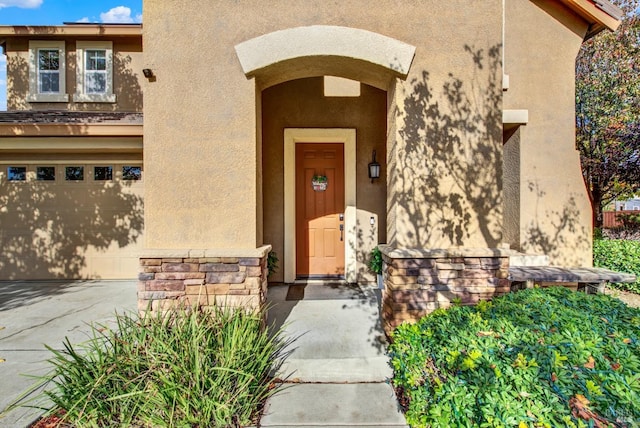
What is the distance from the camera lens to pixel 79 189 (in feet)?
21.5

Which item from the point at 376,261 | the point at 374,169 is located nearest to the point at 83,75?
the point at 374,169

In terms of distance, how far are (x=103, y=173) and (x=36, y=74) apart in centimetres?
344

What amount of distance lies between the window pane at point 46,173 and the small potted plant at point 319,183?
5.39 metres

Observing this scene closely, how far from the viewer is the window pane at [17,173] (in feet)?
21.3

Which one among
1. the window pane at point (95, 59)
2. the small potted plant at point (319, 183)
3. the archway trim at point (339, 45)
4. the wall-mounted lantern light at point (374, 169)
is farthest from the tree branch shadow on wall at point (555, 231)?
the window pane at point (95, 59)

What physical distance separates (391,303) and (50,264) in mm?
6976

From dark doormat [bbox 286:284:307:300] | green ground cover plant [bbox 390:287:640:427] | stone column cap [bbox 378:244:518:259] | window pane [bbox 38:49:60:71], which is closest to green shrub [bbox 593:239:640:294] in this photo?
green ground cover plant [bbox 390:287:640:427]

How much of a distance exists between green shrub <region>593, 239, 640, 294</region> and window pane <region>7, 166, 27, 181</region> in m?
12.1

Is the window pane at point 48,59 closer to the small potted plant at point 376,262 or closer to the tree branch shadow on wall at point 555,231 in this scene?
the small potted plant at point 376,262

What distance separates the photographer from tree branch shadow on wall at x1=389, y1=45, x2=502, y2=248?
3633mm

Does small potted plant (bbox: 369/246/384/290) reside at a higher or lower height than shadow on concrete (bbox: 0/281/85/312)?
higher

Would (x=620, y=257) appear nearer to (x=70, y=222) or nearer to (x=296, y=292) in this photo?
(x=296, y=292)

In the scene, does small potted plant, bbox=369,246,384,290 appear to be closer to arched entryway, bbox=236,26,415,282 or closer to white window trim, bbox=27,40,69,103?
arched entryway, bbox=236,26,415,282

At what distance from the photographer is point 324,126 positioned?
598cm
